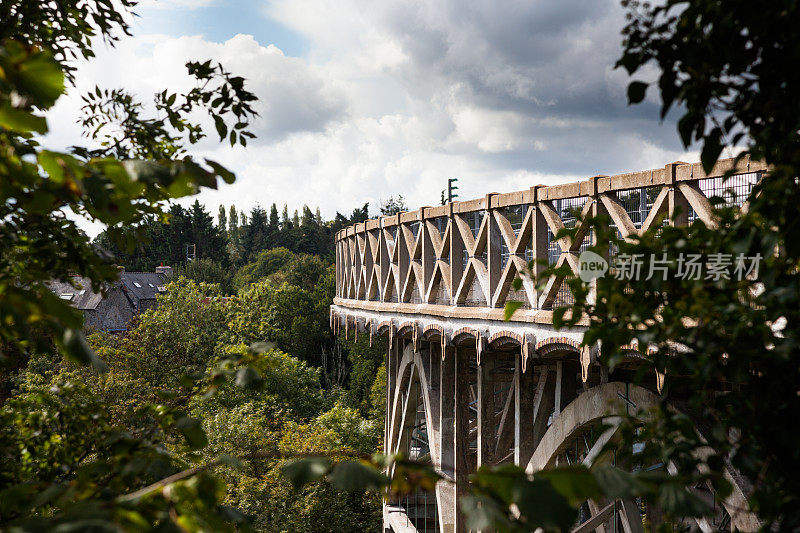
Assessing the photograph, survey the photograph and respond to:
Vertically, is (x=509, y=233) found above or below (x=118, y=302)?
above

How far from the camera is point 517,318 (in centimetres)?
711

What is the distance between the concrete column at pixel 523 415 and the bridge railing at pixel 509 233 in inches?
38.0

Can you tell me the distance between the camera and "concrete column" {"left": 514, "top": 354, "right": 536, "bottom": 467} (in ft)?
26.6

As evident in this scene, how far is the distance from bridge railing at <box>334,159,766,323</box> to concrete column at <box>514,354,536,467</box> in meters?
0.97

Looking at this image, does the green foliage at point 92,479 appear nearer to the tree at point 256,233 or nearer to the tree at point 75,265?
the tree at point 75,265

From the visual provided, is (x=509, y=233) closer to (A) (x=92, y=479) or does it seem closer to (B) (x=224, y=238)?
(A) (x=92, y=479)

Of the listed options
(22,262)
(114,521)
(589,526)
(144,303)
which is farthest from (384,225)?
(144,303)

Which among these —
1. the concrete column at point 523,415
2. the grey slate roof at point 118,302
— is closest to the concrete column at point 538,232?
the concrete column at point 523,415

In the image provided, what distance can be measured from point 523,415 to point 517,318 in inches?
69.2

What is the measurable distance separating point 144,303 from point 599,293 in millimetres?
55316

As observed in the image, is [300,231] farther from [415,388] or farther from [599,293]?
[599,293]

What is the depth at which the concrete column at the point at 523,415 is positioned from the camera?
8117 mm

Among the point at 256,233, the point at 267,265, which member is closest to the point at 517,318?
the point at 267,265
